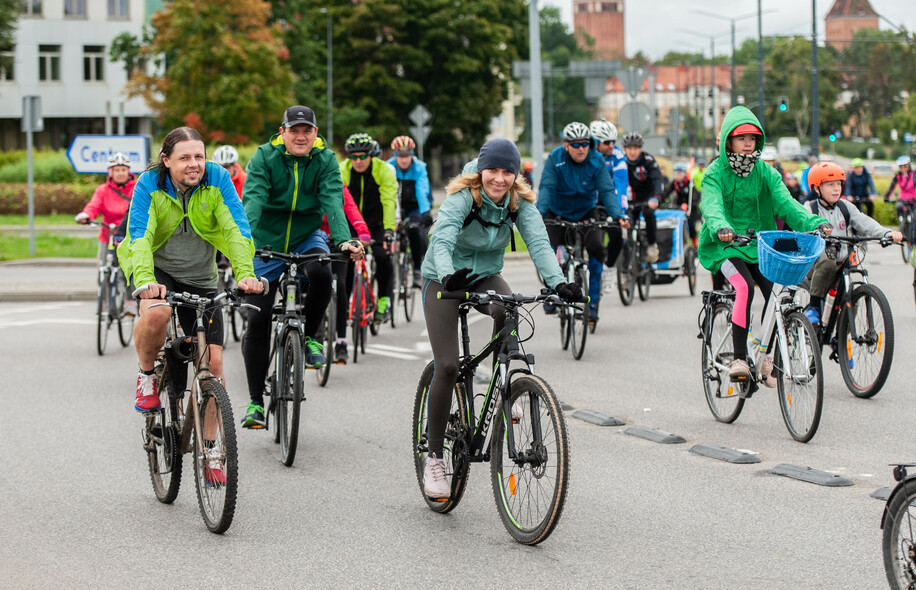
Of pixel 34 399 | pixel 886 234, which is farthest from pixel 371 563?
pixel 34 399

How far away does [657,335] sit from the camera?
43.3 feet

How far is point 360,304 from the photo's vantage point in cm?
1183

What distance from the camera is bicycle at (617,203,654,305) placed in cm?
1581

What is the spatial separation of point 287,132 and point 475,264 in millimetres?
2399

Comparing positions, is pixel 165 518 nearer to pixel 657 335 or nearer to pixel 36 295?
pixel 657 335

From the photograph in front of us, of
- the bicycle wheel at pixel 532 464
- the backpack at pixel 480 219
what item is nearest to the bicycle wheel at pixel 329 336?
the backpack at pixel 480 219

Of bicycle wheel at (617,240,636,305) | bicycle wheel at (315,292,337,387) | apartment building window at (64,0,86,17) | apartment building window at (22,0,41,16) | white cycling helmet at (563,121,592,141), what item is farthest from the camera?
apartment building window at (64,0,86,17)

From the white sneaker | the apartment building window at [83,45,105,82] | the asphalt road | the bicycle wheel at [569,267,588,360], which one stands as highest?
the apartment building window at [83,45,105,82]

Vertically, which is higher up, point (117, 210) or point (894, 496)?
point (117, 210)

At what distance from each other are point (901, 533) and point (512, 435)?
1.79 m

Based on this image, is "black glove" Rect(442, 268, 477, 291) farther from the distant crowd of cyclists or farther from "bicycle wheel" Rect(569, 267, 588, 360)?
"bicycle wheel" Rect(569, 267, 588, 360)

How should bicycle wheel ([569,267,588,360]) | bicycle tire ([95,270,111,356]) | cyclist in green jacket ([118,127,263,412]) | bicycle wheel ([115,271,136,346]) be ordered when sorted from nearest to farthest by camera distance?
cyclist in green jacket ([118,127,263,412]), bicycle wheel ([569,267,588,360]), bicycle tire ([95,270,111,356]), bicycle wheel ([115,271,136,346])

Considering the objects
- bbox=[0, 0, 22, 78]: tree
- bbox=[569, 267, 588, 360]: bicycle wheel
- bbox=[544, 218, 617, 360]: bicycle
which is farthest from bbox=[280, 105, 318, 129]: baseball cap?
bbox=[0, 0, 22, 78]: tree

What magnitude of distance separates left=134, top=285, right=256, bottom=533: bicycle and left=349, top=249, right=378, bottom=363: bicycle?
5218 millimetres
